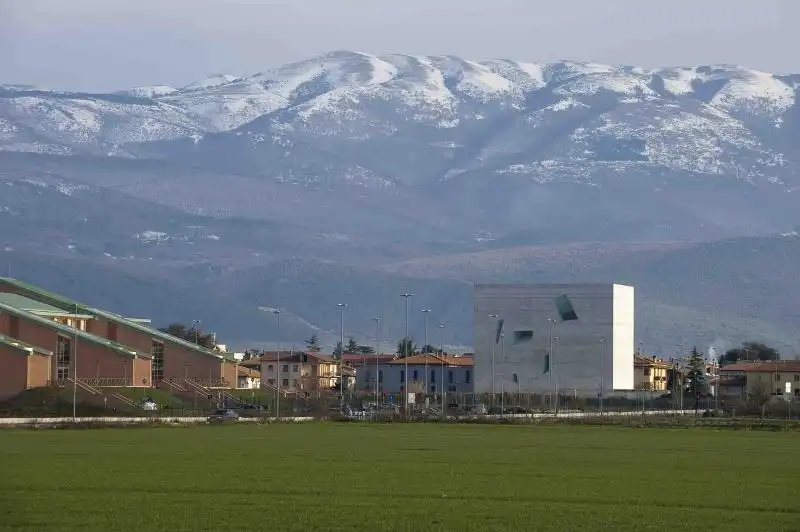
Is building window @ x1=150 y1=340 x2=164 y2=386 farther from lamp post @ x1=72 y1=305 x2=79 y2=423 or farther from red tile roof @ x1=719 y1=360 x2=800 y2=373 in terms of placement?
red tile roof @ x1=719 y1=360 x2=800 y2=373

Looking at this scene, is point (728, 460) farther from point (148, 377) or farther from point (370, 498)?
point (148, 377)

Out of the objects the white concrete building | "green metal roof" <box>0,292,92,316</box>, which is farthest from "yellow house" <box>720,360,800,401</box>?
"green metal roof" <box>0,292,92,316</box>

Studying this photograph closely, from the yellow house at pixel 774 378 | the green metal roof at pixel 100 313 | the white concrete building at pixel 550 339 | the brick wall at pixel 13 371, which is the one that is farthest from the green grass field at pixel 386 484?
the yellow house at pixel 774 378

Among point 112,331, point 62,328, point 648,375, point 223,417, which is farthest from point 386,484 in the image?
point 648,375

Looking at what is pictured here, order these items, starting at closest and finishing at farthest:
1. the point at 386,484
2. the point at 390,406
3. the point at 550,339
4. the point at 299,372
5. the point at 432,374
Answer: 1. the point at 386,484
2. the point at 390,406
3. the point at 550,339
4. the point at 299,372
5. the point at 432,374

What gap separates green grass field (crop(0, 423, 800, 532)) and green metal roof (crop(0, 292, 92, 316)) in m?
52.8

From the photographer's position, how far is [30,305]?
379ft

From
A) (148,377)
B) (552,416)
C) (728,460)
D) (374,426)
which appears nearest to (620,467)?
(728,460)

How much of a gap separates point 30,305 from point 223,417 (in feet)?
114

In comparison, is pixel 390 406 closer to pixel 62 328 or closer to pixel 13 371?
pixel 62 328

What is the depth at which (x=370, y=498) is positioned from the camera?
113 ft

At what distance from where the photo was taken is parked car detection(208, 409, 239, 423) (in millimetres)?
81012

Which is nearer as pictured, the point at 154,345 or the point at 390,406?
the point at 390,406

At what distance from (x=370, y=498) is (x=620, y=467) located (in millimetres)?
12707
